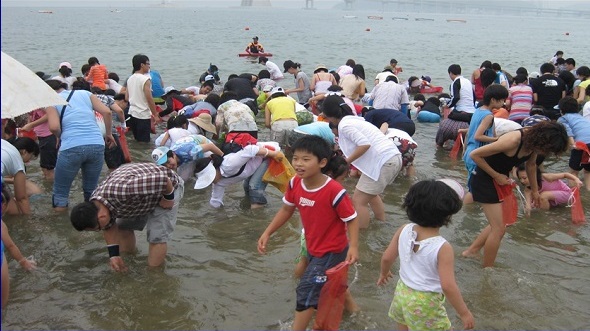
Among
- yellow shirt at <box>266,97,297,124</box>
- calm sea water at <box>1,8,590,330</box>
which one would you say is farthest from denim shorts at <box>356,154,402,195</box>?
yellow shirt at <box>266,97,297,124</box>

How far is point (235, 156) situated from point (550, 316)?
3.82 meters

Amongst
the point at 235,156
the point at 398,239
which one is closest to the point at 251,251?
the point at 235,156

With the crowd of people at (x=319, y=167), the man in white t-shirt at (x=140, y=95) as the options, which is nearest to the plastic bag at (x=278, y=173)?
the crowd of people at (x=319, y=167)

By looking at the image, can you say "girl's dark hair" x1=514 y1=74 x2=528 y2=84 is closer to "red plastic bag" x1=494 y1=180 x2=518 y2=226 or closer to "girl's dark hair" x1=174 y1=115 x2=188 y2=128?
"red plastic bag" x1=494 y1=180 x2=518 y2=226

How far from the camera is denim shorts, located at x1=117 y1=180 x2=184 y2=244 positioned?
16.2 feet

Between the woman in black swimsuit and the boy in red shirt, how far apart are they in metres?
1.65

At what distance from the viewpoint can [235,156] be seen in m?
6.53

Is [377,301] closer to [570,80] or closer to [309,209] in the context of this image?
[309,209]

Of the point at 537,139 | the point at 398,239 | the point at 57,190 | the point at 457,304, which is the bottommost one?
the point at 57,190

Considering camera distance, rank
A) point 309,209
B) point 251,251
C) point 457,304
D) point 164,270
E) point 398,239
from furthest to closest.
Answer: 1. point 251,251
2. point 164,270
3. point 309,209
4. point 398,239
5. point 457,304

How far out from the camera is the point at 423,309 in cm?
329

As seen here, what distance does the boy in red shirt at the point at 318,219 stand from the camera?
12.2ft

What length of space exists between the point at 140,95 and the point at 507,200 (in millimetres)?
A: 6350

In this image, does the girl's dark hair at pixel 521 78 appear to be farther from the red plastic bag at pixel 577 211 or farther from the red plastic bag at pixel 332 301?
the red plastic bag at pixel 332 301
